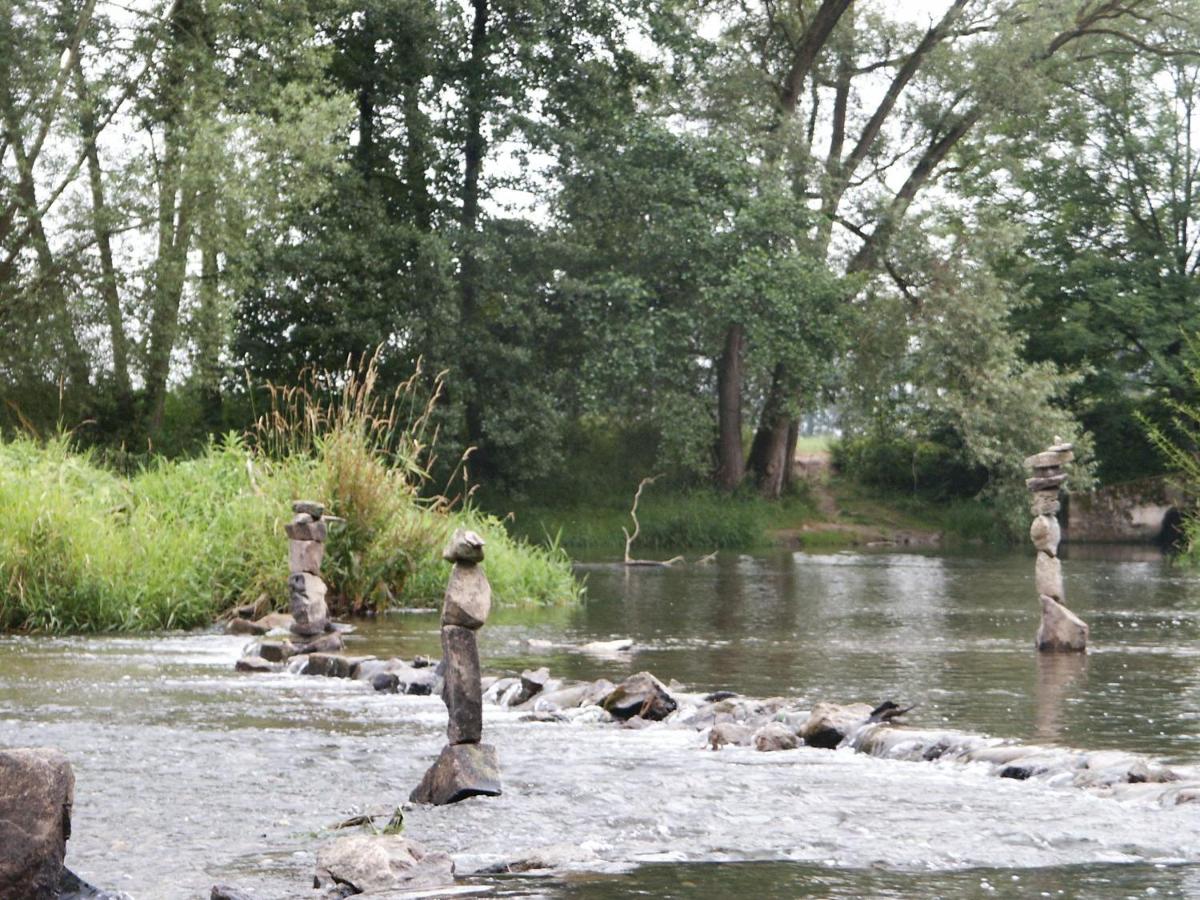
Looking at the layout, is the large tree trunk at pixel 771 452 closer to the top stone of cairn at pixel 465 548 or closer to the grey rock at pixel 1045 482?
the grey rock at pixel 1045 482

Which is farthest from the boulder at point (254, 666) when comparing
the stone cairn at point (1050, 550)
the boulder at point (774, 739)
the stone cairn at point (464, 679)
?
the stone cairn at point (1050, 550)

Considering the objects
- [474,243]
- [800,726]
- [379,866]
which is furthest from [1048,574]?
[474,243]

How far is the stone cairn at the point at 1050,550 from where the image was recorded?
12.4m

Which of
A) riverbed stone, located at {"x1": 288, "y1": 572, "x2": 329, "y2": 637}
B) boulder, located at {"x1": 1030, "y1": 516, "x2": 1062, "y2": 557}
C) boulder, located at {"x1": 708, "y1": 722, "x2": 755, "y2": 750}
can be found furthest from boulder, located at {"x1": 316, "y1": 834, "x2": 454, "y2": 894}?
riverbed stone, located at {"x1": 288, "y1": 572, "x2": 329, "y2": 637}

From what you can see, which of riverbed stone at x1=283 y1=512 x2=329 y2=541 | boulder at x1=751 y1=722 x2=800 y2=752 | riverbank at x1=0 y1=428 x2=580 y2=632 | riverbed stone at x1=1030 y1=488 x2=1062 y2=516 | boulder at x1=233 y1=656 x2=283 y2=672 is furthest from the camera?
riverbank at x1=0 y1=428 x2=580 y2=632

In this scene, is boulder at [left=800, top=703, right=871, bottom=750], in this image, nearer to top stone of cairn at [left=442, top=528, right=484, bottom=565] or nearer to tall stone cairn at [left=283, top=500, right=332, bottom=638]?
top stone of cairn at [left=442, top=528, right=484, bottom=565]

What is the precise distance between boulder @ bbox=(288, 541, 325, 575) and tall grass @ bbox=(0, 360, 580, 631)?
5.31 feet

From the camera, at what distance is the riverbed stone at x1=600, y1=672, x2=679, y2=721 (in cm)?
967

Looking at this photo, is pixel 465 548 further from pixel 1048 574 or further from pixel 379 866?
pixel 1048 574

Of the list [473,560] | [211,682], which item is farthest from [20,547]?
[473,560]

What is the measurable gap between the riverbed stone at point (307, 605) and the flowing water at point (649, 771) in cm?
56

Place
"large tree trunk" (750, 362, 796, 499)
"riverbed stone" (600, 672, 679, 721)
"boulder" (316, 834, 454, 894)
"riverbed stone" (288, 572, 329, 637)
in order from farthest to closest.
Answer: "large tree trunk" (750, 362, 796, 499)
"riverbed stone" (288, 572, 329, 637)
"riverbed stone" (600, 672, 679, 721)
"boulder" (316, 834, 454, 894)

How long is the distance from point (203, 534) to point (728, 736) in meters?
9.35

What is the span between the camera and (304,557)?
14.0 m
